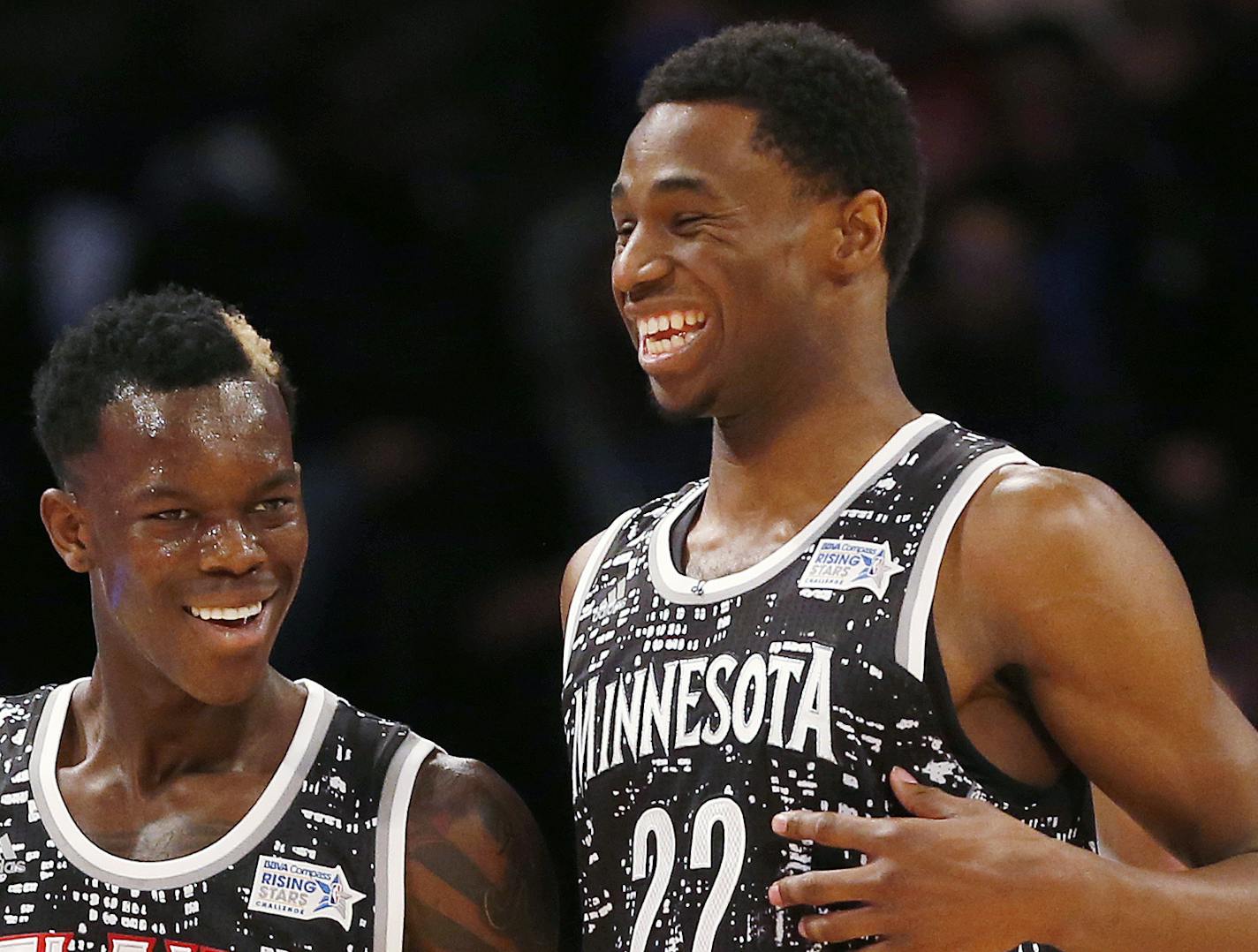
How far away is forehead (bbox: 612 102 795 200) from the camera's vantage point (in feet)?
9.46

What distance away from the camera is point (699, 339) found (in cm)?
288

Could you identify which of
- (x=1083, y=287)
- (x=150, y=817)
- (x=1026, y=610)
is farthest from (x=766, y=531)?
(x=1083, y=287)

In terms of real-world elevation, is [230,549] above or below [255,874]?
above

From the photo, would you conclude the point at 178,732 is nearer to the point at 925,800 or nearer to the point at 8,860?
the point at 8,860

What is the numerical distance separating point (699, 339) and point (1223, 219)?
128 inches

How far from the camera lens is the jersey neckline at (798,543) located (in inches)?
111

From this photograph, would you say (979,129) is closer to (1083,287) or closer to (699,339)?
(1083,287)

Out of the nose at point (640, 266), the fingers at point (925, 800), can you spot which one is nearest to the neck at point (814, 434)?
the nose at point (640, 266)

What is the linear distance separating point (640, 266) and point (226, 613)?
80cm

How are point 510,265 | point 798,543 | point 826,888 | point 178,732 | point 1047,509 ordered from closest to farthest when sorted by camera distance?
point 826,888 → point 1047,509 → point 798,543 → point 178,732 → point 510,265

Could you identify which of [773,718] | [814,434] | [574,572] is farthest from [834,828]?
[574,572]

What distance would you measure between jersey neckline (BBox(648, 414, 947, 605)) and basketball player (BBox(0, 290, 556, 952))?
0.48 m

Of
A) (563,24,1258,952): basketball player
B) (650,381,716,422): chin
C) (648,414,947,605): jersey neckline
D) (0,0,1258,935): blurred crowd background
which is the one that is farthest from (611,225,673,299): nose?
(0,0,1258,935): blurred crowd background

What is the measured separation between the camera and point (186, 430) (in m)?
3.03
